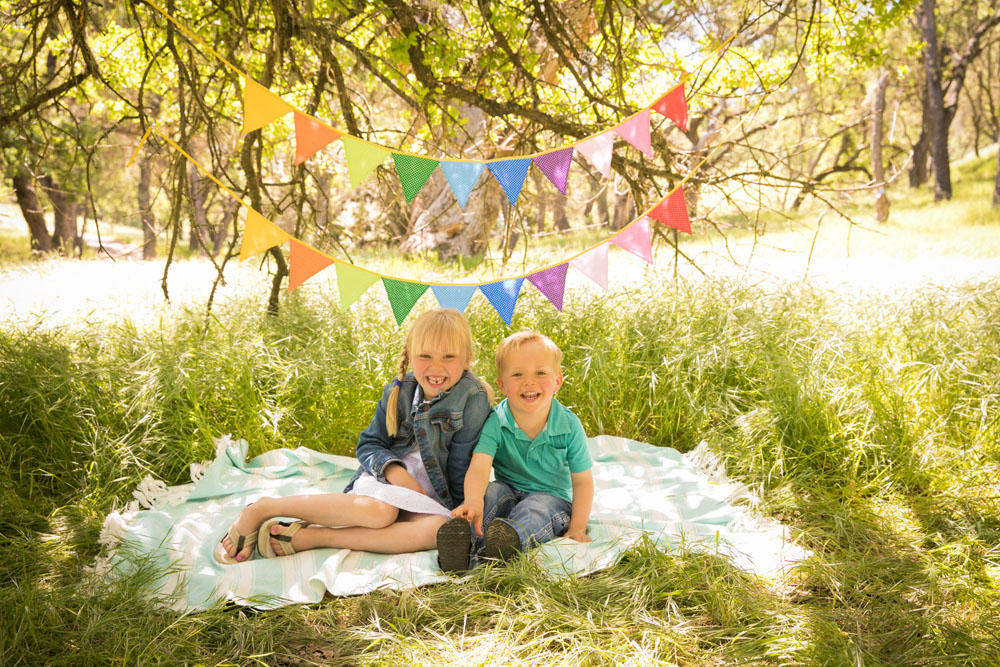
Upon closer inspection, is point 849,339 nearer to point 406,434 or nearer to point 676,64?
point 406,434

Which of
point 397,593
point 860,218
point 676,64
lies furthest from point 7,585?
point 860,218

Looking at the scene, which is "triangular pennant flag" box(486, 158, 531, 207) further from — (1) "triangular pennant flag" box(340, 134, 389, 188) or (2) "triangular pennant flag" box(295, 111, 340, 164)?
(2) "triangular pennant flag" box(295, 111, 340, 164)

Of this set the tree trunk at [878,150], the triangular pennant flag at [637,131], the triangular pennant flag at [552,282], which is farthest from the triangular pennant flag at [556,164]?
the tree trunk at [878,150]

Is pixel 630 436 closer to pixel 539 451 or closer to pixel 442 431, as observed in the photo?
pixel 539 451

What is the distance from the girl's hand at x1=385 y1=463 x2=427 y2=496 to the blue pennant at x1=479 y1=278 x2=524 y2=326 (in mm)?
802

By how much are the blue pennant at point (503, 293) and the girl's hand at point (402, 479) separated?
0.80m

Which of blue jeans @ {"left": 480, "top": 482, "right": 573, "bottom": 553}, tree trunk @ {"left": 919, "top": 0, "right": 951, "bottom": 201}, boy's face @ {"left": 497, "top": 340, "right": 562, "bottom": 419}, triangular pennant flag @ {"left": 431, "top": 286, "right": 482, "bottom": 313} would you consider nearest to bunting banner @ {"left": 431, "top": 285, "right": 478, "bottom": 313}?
triangular pennant flag @ {"left": 431, "top": 286, "right": 482, "bottom": 313}

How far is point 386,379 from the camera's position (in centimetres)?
397

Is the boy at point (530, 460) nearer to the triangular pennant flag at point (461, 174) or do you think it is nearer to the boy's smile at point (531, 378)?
the boy's smile at point (531, 378)

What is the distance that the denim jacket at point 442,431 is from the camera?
2.74m

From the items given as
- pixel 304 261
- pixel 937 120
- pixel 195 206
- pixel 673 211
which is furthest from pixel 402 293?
pixel 937 120

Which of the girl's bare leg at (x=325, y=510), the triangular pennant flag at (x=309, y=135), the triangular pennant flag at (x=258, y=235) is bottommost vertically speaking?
the girl's bare leg at (x=325, y=510)

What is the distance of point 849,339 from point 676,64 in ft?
12.3

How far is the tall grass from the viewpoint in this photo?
211 centimetres
